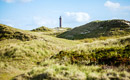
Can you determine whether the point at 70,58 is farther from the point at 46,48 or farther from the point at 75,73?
the point at 46,48

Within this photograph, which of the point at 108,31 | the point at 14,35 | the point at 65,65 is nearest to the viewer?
the point at 65,65

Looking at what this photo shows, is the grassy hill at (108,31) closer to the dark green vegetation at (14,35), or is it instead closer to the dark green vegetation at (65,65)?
the dark green vegetation at (14,35)

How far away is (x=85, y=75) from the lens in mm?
7703

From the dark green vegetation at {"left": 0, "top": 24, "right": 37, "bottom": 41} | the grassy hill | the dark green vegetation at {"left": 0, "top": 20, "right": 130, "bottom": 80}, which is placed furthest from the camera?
the grassy hill

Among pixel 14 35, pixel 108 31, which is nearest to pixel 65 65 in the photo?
pixel 14 35

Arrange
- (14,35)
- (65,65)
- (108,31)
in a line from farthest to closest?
(108,31) < (14,35) < (65,65)

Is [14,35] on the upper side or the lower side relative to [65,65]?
upper

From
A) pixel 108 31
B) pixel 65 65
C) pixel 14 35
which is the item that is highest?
pixel 108 31

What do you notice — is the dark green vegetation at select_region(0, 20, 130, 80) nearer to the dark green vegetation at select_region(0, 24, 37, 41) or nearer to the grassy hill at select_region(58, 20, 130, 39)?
the dark green vegetation at select_region(0, 24, 37, 41)

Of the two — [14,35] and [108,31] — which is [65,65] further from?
[108,31]

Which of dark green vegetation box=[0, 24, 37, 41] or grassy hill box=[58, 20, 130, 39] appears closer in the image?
dark green vegetation box=[0, 24, 37, 41]

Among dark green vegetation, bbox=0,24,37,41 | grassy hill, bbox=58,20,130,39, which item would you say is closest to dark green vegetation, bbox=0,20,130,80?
dark green vegetation, bbox=0,24,37,41

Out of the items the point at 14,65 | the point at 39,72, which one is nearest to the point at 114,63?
the point at 39,72

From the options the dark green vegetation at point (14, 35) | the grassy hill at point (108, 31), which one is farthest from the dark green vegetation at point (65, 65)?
the grassy hill at point (108, 31)
